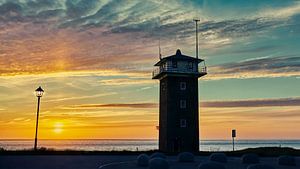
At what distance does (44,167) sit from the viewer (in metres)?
24.3

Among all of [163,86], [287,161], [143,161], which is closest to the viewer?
[143,161]

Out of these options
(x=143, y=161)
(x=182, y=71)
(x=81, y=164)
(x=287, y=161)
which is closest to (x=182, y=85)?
(x=182, y=71)

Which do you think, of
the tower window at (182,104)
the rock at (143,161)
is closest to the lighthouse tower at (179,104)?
the tower window at (182,104)

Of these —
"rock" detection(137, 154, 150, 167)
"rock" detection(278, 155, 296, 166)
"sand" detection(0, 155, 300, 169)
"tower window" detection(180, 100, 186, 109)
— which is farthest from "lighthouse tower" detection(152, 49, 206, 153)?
"rock" detection(137, 154, 150, 167)

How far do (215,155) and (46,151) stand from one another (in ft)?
52.7

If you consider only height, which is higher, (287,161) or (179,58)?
(179,58)

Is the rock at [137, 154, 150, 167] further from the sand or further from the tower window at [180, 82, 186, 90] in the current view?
the tower window at [180, 82, 186, 90]

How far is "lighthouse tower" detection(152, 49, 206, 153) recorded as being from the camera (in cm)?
4769

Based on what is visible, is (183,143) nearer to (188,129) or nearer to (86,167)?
(188,129)

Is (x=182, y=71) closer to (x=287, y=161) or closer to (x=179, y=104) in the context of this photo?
(x=179, y=104)

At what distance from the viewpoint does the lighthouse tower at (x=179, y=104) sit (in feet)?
156

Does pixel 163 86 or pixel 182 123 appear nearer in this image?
pixel 182 123

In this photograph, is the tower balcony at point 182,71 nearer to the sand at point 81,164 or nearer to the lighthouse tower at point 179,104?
the lighthouse tower at point 179,104

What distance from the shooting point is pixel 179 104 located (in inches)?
1925
